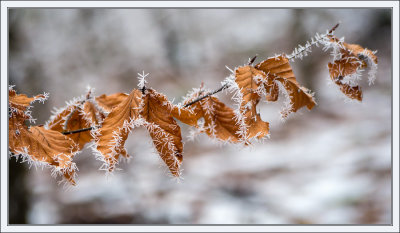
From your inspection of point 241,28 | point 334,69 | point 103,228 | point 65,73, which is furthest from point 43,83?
point 334,69

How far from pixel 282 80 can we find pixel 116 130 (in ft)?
1.18

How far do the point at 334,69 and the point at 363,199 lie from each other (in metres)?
1.89

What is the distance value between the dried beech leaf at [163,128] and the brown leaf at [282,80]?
21 centimetres

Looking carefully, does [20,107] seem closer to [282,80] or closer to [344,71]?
[282,80]

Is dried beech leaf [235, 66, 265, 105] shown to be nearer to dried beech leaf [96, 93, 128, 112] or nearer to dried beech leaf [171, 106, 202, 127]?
dried beech leaf [171, 106, 202, 127]

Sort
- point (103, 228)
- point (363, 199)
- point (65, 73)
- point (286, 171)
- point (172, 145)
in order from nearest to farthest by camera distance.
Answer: point (172, 145), point (103, 228), point (363, 199), point (286, 171), point (65, 73)

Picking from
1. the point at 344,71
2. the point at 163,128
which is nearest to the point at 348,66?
the point at 344,71

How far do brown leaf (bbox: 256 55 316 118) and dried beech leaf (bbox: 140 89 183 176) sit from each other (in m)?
0.21

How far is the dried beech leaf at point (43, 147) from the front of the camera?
635 millimetres

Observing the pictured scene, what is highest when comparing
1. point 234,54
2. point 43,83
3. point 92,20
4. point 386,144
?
point 92,20

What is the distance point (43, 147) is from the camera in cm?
65

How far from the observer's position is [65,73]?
329 cm

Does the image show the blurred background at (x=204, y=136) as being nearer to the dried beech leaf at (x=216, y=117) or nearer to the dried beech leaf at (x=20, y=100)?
the dried beech leaf at (x=216, y=117)

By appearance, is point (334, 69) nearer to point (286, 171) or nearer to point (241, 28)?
point (286, 171)
